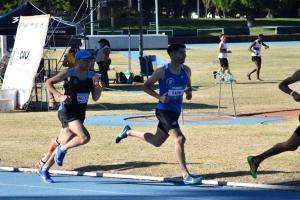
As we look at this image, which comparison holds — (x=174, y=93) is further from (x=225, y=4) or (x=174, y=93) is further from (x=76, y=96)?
(x=225, y=4)

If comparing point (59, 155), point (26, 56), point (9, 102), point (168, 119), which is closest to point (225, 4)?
point (26, 56)

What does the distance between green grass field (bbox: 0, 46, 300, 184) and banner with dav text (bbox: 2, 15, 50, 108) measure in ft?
2.91

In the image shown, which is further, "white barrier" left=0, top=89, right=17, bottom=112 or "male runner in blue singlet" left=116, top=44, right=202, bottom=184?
"white barrier" left=0, top=89, right=17, bottom=112

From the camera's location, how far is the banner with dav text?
68.4 feet

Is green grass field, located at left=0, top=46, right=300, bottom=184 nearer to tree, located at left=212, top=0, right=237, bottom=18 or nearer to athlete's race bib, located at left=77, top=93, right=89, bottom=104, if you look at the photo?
athlete's race bib, located at left=77, top=93, right=89, bottom=104

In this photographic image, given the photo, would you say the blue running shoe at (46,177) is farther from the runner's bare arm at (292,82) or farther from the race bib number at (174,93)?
the runner's bare arm at (292,82)

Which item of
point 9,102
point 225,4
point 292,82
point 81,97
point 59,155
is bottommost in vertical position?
point 9,102

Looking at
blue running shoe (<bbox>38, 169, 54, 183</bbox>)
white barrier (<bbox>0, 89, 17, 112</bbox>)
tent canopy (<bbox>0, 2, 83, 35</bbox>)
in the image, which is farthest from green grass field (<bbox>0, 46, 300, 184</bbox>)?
tent canopy (<bbox>0, 2, 83, 35</bbox>)

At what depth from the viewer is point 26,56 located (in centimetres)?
2141

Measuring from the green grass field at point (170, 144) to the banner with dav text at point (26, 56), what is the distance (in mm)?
888

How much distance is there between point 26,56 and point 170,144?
8.58m

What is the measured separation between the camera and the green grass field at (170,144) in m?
11.1

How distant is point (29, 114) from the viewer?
1994 centimetres

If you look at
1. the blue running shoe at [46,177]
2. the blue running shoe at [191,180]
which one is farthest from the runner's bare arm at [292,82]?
the blue running shoe at [46,177]
